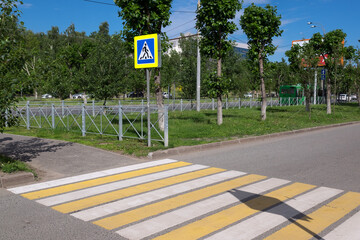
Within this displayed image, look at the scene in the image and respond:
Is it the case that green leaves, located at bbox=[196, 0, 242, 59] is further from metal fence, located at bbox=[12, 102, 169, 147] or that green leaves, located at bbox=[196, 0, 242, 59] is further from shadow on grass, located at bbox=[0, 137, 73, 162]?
shadow on grass, located at bbox=[0, 137, 73, 162]

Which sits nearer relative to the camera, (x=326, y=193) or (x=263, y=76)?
(x=326, y=193)

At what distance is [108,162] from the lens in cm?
832

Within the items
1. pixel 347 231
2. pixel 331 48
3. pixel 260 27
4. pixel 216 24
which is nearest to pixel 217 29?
pixel 216 24

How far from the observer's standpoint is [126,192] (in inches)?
225

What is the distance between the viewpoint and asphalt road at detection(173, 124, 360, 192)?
6.80m

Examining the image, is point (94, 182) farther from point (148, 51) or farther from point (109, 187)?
point (148, 51)

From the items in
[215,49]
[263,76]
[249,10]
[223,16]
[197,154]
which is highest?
[249,10]

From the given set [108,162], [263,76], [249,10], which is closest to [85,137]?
[108,162]

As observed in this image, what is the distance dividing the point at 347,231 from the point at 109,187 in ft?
13.0

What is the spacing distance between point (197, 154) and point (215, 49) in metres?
8.37

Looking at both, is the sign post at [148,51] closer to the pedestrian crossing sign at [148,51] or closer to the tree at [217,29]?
the pedestrian crossing sign at [148,51]

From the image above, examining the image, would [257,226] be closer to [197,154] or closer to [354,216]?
[354,216]

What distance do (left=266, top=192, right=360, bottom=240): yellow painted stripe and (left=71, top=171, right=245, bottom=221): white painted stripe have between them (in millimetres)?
2103

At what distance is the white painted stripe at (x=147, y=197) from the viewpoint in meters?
4.69
